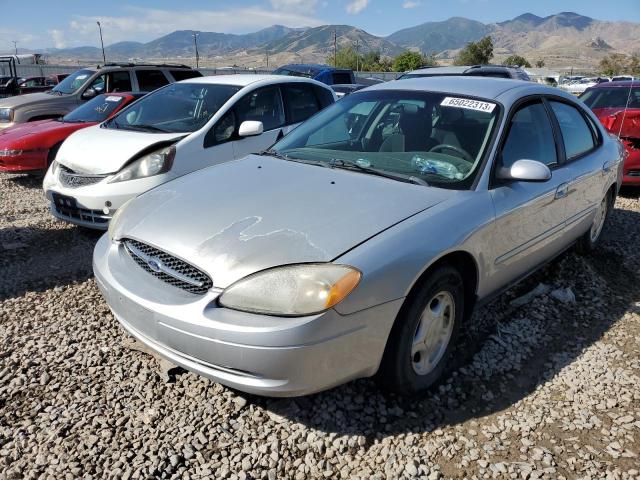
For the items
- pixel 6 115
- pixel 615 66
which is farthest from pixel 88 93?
pixel 615 66

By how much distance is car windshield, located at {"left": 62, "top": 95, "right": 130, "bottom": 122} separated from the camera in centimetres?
771

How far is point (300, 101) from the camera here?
638cm

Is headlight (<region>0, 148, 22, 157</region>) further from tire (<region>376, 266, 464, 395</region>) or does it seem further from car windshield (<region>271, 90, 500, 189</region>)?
tire (<region>376, 266, 464, 395</region>)

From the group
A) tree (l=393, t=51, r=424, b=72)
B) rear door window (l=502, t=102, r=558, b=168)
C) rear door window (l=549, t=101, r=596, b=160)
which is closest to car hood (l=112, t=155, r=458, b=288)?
rear door window (l=502, t=102, r=558, b=168)

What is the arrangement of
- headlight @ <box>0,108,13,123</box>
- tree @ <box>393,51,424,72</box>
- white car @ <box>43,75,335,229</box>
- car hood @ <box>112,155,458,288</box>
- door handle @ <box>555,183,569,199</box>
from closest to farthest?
car hood @ <box>112,155,458,288</box>, door handle @ <box>555,183,569,199</box>, white car @ <box>43,75,335,229</box>, headlight @ <box>0,108,13,123</box>, tree @ <box>393,51,424,72</box>

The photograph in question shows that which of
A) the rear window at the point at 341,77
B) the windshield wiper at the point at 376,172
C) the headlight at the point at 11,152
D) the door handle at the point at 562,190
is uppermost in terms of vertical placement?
the rear window at the point at 341,77

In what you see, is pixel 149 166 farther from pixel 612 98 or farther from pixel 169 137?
pixel 612 98

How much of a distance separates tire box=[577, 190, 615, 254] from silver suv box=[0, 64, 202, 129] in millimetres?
8259

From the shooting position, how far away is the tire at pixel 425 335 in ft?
A: 7.86

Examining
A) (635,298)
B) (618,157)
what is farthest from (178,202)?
(618,157)

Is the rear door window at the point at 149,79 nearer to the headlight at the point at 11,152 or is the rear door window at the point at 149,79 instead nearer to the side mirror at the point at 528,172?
the headlight at the point at 11,152

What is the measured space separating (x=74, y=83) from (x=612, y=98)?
9641mm

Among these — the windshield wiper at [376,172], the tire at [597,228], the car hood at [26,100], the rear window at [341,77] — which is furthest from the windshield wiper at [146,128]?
the rear window at [341,77]

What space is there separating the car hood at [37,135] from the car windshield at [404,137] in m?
5.00
